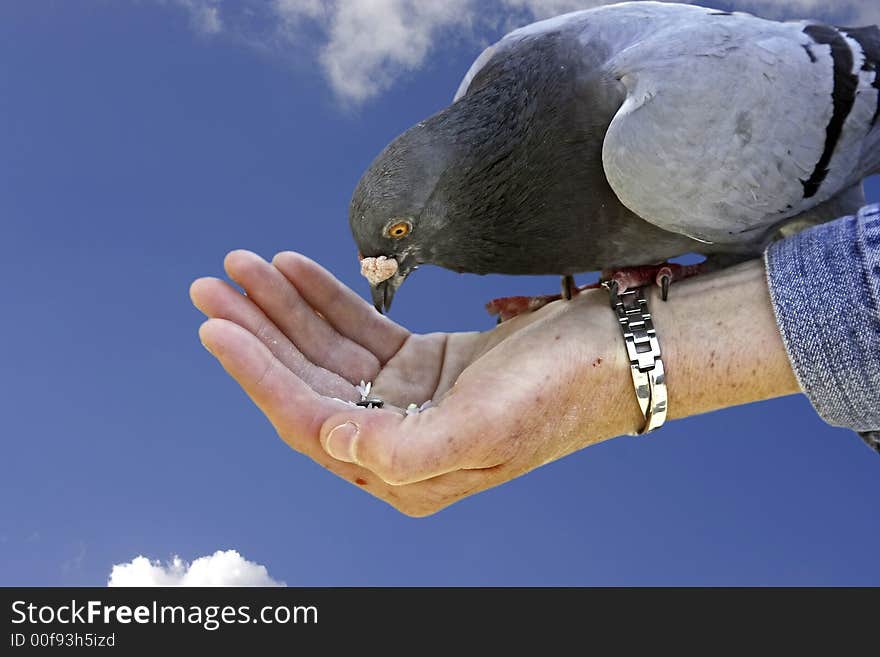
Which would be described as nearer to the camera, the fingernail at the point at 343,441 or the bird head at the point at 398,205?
the fingernail at the point at 343,441

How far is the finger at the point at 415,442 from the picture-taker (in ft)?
8.07

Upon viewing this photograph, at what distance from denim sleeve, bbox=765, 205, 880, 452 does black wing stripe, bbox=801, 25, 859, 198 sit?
1.46ft

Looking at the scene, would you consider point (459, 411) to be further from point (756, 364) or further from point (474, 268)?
point (756, 364)

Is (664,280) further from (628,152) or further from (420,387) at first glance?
(420,387)

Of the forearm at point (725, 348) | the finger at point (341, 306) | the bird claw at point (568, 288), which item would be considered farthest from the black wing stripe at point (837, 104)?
the finger at point (341, 306)

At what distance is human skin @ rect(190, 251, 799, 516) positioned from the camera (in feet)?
8.27

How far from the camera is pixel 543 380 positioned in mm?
2629

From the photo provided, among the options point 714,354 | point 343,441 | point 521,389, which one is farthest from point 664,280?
point 343,441

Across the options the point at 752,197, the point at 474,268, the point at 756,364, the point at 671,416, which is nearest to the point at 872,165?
the point at 752,197

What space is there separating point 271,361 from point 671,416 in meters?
1.37

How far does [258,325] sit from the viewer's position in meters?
3.20

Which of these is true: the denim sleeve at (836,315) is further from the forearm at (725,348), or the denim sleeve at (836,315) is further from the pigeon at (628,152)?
the pigeon at (628,152)

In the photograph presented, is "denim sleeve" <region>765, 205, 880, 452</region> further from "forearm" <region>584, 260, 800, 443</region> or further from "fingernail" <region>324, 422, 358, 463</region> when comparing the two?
"fingernail" <region>324, 422, 358, 463</region>

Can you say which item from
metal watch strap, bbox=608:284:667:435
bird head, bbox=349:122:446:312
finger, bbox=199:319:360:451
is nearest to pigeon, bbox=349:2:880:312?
bird head, bbox=349:122:446:312
